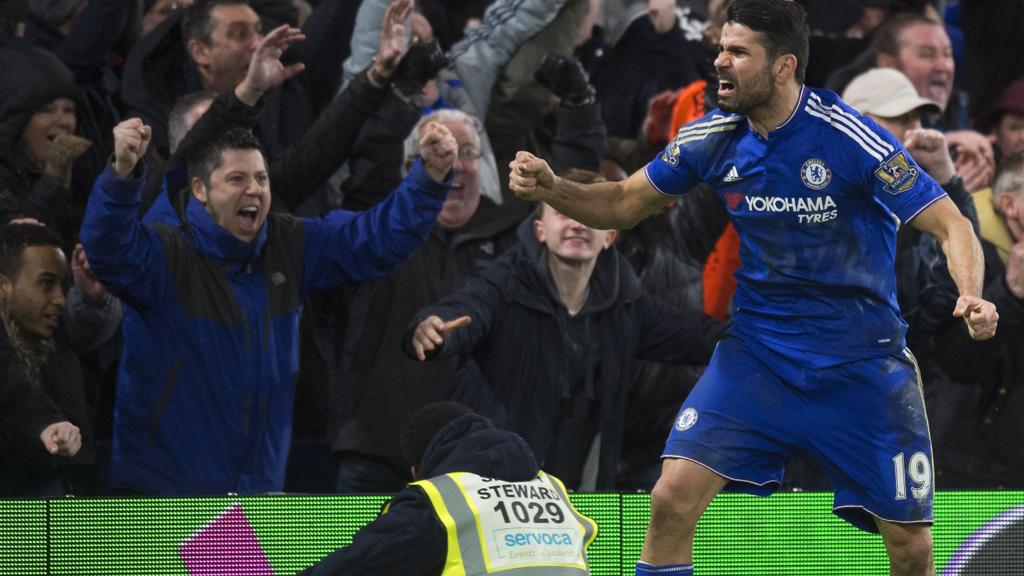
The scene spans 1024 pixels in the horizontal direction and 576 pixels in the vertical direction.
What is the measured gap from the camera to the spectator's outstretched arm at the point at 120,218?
6414mm

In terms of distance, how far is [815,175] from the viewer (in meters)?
5.53

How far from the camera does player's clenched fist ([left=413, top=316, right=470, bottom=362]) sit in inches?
256

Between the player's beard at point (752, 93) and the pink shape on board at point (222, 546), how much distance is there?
2.18 m

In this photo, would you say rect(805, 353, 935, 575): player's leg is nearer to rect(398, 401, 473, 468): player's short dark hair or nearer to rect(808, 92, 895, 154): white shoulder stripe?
rect(808, 92, 895, 154): white shoulder stripe

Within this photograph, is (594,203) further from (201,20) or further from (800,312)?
(201,20)

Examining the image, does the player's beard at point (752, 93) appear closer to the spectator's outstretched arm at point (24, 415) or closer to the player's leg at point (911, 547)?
the player's leg at point (911, 547)

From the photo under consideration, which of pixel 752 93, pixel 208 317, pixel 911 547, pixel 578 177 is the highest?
pixel 752 93

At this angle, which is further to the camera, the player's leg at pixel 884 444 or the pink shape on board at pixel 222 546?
the pink shape on board at pixel 222 546

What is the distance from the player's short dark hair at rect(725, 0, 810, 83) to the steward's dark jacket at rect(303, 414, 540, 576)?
1.63 meters

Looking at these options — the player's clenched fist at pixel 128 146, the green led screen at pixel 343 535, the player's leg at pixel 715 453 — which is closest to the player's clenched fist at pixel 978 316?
the player's leg at pixel 715 453

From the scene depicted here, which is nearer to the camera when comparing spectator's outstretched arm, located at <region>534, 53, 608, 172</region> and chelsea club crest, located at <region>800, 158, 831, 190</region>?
chelsea club crest, located at <region>800, 158, 831, 190</region>

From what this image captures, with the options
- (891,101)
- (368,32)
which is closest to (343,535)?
(368,32)

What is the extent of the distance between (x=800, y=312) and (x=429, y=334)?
60.2 inches

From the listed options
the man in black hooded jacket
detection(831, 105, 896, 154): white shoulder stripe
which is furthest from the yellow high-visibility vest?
detection(831, 105, 896, 154): white shoulder stripe
